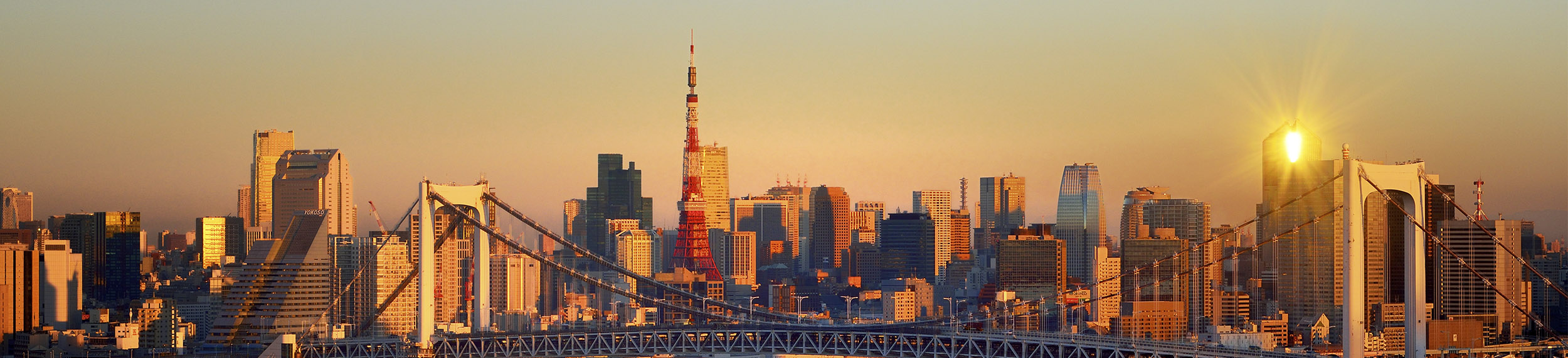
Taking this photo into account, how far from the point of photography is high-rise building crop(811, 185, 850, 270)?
424 feet

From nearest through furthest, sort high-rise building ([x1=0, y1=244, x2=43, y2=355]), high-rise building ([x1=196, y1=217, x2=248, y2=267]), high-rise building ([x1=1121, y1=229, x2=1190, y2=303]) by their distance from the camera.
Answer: high-rise building ([x1=0, y1=244, x2=43, y2=355]), high-rise building ([x1=1121, y1=229, x2=1190, y2=303]), high-rise building ([x1=196, y1=217, x2=248, y2=267])

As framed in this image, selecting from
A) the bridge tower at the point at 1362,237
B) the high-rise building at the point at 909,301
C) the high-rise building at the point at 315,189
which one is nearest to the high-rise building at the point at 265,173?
the high-rise building at the point at 315,189

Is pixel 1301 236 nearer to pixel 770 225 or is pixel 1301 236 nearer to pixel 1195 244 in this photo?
pixel 1195 244

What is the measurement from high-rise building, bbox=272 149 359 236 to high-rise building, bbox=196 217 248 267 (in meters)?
1.85

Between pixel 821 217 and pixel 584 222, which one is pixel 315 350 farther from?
pixel 821 217

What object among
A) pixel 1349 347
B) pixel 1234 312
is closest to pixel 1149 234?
pixel 1234 312

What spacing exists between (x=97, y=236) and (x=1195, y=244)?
49201 millimetres

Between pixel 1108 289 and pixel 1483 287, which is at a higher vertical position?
A: pixel 1483 287

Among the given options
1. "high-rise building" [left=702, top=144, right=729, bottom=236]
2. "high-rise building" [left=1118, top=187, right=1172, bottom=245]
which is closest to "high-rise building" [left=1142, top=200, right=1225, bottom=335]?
"high-rise building" [left=1118, top=187, right=1172, bottom=245]

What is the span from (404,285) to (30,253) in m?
30.2

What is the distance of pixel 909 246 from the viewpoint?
412ft

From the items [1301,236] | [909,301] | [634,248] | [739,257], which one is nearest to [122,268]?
[634,248]

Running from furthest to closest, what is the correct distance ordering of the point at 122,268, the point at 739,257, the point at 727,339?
1. the point at 739,257
2. the point at 122,268
3. the point at 727,339

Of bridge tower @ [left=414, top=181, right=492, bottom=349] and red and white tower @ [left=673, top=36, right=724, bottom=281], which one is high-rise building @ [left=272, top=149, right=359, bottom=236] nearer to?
red and white tower @ [left=673, top=36, right=724, bottom=281]
